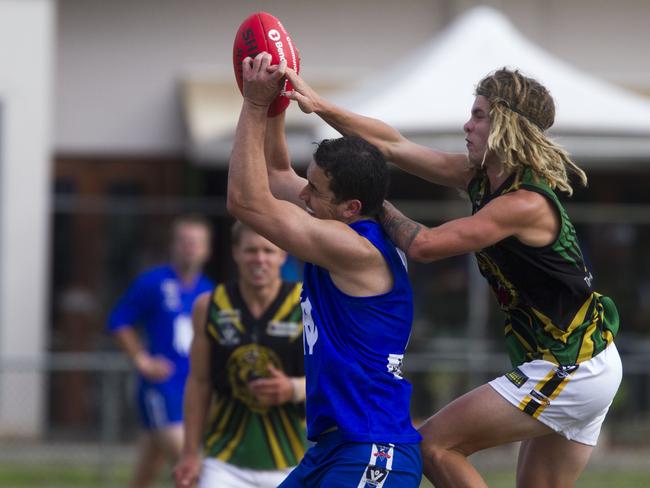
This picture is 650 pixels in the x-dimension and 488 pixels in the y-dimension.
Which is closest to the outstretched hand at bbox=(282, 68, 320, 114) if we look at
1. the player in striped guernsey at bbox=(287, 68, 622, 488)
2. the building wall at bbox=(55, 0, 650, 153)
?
the player in striped guernsey at bbox=(287, 68, 622, 488)

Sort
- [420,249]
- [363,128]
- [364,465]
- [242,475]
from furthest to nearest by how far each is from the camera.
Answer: [242,475], [363,128], [420,249], [364,465]

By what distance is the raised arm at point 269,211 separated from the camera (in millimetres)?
4746

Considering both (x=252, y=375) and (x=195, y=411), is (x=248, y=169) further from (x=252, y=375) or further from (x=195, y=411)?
(x=195, y=411)

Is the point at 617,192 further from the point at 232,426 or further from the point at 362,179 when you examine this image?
the point at 362,179

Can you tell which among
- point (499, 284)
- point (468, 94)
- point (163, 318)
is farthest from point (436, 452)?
point (468, 94)

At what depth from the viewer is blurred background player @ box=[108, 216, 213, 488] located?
978 centimetres

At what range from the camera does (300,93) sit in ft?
16.2

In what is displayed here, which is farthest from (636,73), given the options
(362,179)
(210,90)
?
(362,179)

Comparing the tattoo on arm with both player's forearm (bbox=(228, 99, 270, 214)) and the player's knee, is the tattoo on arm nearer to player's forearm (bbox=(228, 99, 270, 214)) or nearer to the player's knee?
player's forearm (bbox=(228, 99, 270, 214))

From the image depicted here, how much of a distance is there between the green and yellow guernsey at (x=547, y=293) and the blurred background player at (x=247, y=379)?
1467 mm

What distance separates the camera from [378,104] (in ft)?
37.7

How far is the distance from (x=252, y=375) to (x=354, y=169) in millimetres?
1844

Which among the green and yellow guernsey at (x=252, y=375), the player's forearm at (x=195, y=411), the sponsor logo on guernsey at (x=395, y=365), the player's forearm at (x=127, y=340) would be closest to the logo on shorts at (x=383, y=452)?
the sponsor logo on guernsey at (x=395, y=365)

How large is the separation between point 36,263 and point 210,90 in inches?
116
